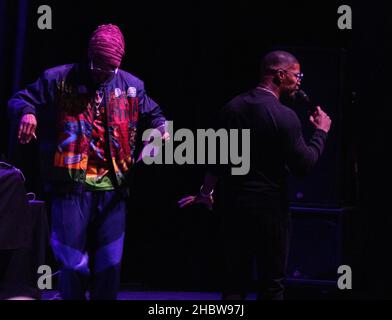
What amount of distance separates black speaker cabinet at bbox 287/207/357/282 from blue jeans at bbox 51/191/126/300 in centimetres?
146

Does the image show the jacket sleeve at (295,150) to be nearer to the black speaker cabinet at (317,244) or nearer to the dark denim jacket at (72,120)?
the dark denim jacket at (72,120)

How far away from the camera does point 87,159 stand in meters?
2.85

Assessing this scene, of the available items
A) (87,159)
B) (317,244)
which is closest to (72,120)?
(87,159)

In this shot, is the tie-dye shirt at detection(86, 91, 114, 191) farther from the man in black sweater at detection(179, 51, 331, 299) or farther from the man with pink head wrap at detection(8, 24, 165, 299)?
the man in black sweater at detection(179, 51, 331, 299)

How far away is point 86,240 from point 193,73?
1921 millimetres

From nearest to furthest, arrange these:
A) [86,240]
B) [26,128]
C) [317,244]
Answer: [26,128], [86,240], [317,244]

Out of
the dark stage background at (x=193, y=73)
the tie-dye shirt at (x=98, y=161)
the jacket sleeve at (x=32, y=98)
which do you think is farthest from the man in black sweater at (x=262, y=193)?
the dark stage background at (x=193, y=73)

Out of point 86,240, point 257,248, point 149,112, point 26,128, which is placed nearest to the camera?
point 26,128

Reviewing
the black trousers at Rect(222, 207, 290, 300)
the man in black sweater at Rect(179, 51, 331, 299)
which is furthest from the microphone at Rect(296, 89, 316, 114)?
the black trousers at Rect(222, 207, 290, 300)

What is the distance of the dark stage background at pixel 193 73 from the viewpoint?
418cm

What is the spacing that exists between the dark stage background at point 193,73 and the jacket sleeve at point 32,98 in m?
1.41

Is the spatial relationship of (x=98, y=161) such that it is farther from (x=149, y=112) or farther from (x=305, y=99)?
(x=305, y=99)
